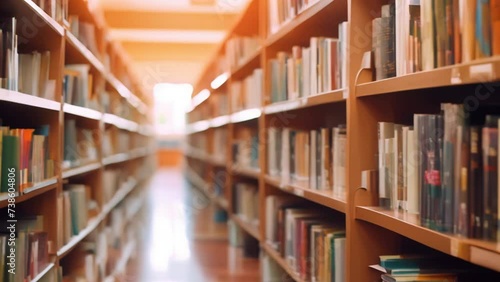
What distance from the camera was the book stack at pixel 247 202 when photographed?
158 inches

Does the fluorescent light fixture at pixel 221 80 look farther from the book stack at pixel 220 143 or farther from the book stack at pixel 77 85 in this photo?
the book stack at pixel 77 85

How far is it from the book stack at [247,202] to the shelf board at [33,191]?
1.90 meters

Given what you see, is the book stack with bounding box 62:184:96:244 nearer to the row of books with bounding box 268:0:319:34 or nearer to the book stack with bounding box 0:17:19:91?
the book stack with bounding box 0:17:19:91

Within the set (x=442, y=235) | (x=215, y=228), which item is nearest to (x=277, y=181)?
(x=442, y=235)

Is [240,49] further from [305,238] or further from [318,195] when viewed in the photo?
[318,195]

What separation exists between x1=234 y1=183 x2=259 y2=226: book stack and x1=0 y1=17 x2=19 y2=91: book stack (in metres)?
2.35

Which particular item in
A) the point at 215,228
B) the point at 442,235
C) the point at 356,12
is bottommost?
the point at 215,228

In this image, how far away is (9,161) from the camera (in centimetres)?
172

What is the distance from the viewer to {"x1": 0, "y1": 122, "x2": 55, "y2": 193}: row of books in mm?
1699

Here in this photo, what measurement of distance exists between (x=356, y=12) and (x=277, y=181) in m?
1.26

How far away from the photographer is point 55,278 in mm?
2270

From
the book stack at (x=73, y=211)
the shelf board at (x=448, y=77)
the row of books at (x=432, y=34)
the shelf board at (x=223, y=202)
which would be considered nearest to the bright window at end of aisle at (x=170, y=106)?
the shelf board at (x=223, y=202)

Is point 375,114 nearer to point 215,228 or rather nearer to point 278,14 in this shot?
point 278,14

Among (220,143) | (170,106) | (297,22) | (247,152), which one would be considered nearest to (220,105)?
(220,143)
